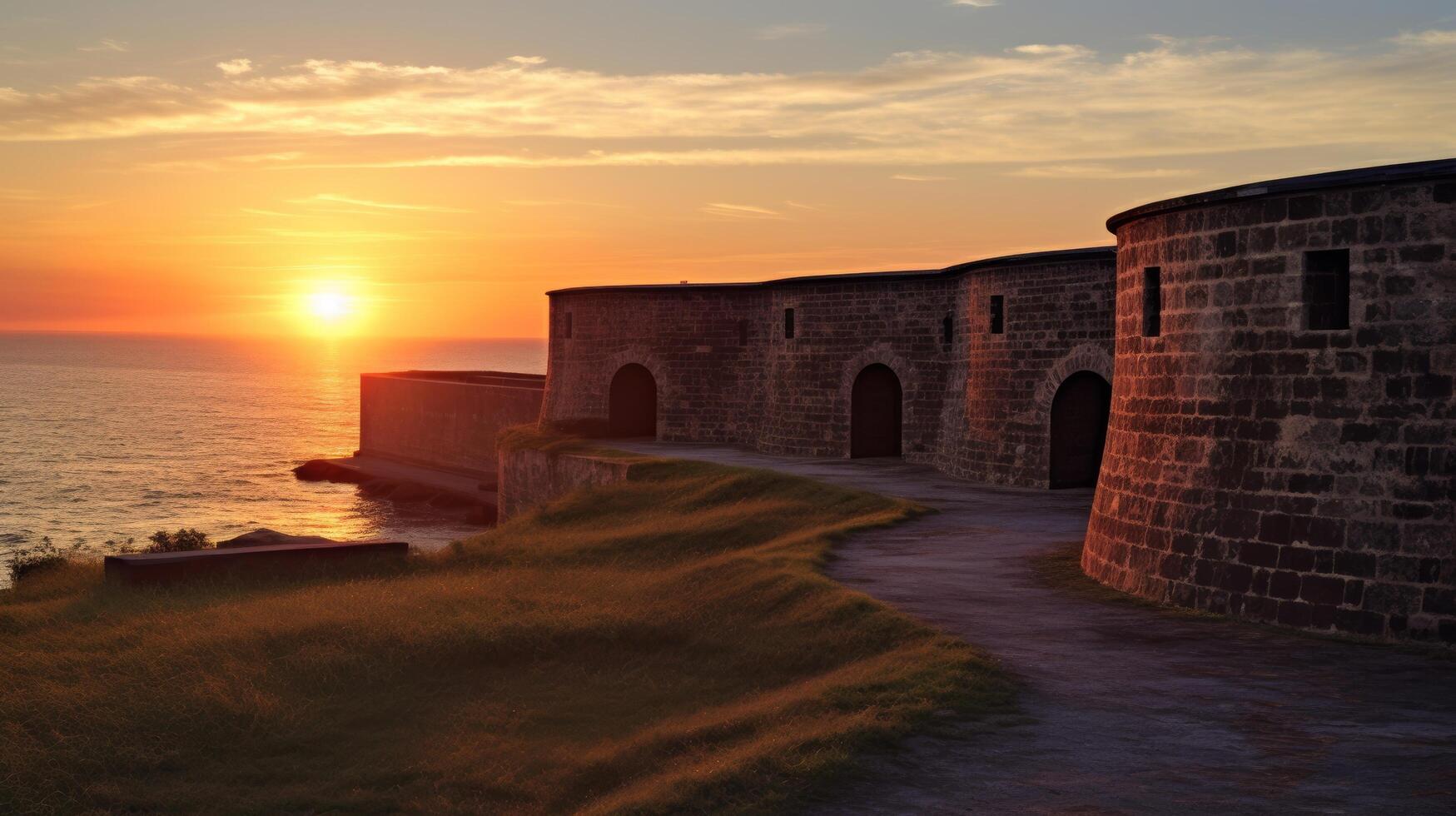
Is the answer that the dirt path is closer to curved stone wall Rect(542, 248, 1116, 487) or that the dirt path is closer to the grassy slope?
the grassy slope

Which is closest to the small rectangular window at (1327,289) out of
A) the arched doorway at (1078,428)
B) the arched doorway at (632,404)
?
the arched doorway at (1078,428)

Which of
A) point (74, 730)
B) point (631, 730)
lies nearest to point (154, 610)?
point (74, 730)

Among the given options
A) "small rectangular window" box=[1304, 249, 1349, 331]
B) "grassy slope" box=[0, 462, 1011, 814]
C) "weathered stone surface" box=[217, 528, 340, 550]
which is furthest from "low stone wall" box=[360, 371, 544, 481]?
"small rectangular window" box=[1304, 249, 1349, 331]

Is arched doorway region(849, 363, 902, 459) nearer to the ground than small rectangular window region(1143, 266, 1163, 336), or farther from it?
nearer to the ground

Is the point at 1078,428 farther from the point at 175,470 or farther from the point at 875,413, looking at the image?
the point at 175,470

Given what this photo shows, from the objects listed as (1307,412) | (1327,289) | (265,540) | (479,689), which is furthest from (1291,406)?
(265,540)

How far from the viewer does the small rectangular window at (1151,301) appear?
12.5 metres

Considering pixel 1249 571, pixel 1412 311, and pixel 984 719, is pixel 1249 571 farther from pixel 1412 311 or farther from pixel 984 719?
pixel 984 719

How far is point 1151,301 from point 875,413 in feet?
50.5

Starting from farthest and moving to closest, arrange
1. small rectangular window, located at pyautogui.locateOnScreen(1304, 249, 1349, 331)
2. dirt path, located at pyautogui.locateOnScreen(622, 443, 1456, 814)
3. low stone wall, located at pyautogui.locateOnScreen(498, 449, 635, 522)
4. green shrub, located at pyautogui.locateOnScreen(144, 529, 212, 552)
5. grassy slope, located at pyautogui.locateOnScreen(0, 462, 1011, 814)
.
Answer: low stone wall, located at pyautogui.locateOnScreen(498, 449, 635, 522) < green shrub, located at pyautogui.locateOnScreen(144, 529, 212, 552) < small rectangular window, located at pyautogui.locateOnScreen(1304, 249, 1349, 331) < grassy slope, located at pyautogui.locateOnScreen(0, 462, 1011, 814) < dirt path, located at pyautogui.locateOnScreen(622, 443, 1456, 814)

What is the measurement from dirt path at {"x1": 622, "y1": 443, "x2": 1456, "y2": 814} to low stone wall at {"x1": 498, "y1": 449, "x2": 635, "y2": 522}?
13.4m

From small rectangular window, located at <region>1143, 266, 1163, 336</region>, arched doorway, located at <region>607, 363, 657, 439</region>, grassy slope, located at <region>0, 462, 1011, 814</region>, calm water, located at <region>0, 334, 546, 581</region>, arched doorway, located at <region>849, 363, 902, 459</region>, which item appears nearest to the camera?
grassy slope, located at <region>0, 462, 1011, 814</region>

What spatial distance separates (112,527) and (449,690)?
38.5 metres

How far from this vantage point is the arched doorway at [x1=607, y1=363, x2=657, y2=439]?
108 ft
